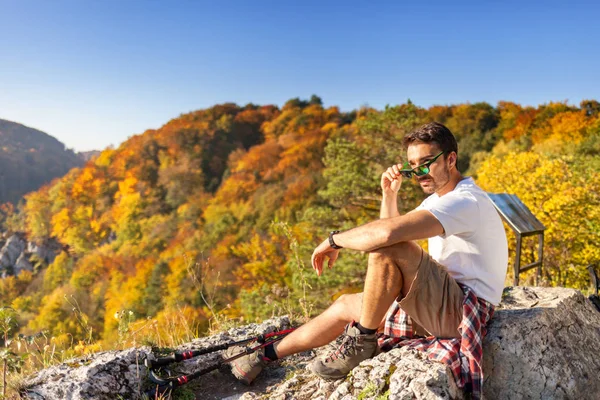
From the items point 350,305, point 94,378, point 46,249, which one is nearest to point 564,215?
point 350,305

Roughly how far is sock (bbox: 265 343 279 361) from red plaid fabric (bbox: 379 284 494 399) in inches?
27.7

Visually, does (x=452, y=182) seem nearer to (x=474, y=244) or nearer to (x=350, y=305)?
(x=474, y=244)

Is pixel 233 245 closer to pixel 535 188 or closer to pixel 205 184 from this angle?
pixel 205 184

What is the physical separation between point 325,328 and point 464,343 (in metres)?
0.81

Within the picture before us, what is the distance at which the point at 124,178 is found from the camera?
44.5m

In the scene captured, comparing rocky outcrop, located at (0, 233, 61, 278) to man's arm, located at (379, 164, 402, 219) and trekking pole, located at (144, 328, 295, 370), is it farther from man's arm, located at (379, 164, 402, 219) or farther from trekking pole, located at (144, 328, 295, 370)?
man's arm, located at (379, 164, 402, 219)

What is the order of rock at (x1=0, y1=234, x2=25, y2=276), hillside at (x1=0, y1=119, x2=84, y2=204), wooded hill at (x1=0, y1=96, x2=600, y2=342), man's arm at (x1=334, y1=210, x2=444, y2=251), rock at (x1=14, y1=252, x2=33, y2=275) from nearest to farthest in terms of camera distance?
man's arm at (x1=334, y1=210, x2=444, y2=251) < wooded hill at (x1=0, y1=96, x2=600, y2=342) < rock at (x1=14, y1=252, x2=33, y2=275) < rock at (x1=0, y1=234, x2=25, y2=276) < hillside at (x1=0, y1=119, x2=84, y2=204)

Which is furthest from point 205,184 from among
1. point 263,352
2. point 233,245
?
point 263,352

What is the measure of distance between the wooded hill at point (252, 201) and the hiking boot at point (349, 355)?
130cm

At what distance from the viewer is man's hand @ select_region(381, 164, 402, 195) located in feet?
8.62

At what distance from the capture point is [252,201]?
32156 millimetres

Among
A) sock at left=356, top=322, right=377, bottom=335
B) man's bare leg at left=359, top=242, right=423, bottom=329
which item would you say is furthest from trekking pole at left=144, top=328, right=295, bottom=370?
man's bare leg at left=359, top=242, right=423, bottom=329

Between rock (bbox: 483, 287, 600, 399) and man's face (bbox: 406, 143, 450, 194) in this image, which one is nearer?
rock (bbox: 483, 287, 600, 399)

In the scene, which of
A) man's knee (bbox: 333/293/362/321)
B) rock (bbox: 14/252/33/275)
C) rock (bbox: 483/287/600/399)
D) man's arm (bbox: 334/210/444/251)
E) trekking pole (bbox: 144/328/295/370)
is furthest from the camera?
rock (bbox: 14/252/33/275)
